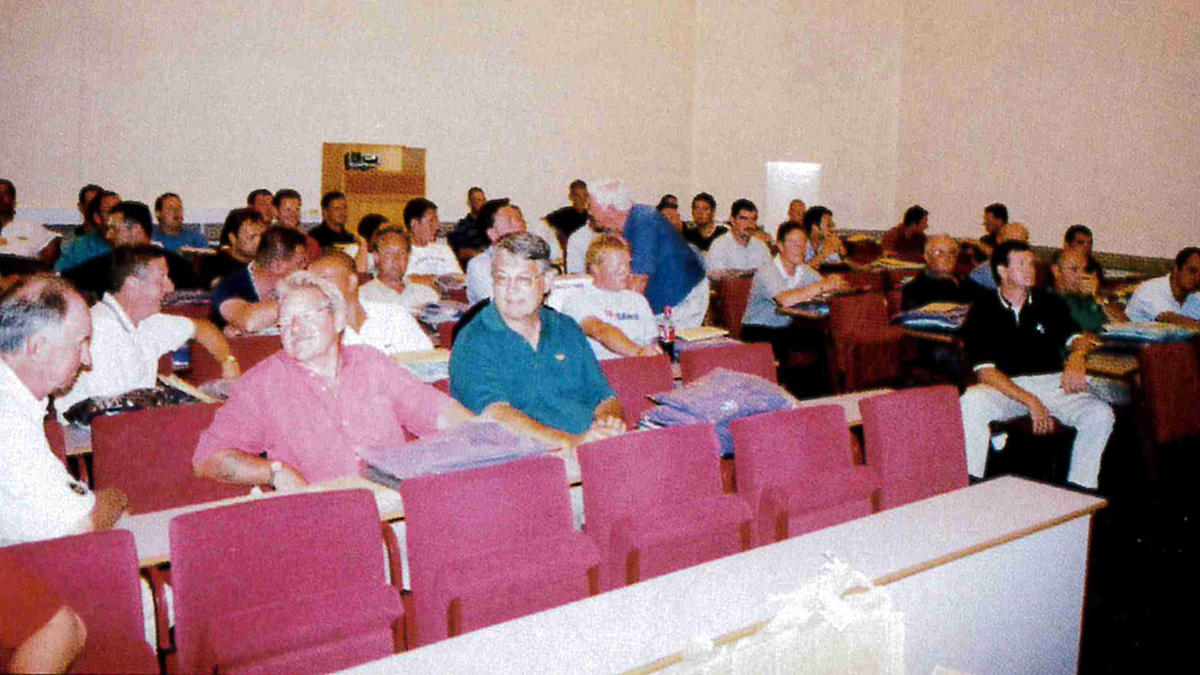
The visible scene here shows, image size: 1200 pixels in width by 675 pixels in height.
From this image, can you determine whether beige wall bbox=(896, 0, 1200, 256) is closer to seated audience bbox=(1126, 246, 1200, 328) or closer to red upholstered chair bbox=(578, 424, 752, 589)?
seated audience bbox=(1126, 246, 1200, 328)

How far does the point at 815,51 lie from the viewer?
39.5 feet

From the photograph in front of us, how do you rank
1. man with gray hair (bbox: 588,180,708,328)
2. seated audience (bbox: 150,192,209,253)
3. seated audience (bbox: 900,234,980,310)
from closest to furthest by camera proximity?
man with gray hair (bbox: 588,180,708,328)
seated audience (bbox: 900,234,980,310)
seated audience (bbox: 150,192,209,253)

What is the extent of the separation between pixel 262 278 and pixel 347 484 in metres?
2.71

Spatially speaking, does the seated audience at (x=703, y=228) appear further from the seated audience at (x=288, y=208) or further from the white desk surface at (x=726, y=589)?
the white desk surface at (x=726, y=589)

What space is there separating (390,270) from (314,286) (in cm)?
237

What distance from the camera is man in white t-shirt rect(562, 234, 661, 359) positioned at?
15.2ft

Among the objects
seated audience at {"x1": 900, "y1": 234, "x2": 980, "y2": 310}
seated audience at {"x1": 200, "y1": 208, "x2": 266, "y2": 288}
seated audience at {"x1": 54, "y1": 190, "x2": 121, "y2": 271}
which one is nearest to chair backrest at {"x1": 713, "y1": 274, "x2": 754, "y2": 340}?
seated audience at {"x1": 900, "y1": 234, "x2": 980, "y2": 310}

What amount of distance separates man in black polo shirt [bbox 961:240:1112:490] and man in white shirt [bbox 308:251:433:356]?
2755mm

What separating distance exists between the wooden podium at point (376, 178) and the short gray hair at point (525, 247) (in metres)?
7.11

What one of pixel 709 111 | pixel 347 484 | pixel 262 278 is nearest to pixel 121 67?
pixel 262 278

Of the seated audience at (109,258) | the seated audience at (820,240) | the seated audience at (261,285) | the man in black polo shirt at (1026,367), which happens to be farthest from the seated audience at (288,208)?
the man in black polo shirt at (1026,367)

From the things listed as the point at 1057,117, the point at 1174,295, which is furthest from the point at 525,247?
the point at 1057,117

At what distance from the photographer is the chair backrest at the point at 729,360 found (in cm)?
413

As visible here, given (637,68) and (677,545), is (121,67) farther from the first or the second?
(677,545)
